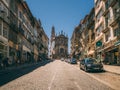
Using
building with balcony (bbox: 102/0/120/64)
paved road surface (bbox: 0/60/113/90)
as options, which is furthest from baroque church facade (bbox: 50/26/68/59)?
paved road surface (bbox: 0/60/113/90)

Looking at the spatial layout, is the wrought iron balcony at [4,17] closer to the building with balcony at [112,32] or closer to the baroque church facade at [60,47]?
the building with balcony at [112,32]

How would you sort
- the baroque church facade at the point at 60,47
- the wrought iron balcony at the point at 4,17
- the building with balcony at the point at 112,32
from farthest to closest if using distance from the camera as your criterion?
1. the baroque church facade at the point at 60,47
2. the building with balcony at the point at 112,32
3. the wrought iron balcony at the point at 4,17

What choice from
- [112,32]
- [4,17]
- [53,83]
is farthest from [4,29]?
[53,83]

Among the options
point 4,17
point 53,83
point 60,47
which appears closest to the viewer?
point 53,83

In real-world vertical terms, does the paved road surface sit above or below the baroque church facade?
below

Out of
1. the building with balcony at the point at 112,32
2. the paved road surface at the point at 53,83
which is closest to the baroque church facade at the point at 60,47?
the building with balcony at the point at 112,32

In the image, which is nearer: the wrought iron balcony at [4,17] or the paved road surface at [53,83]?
the paved road surface at [53,83]

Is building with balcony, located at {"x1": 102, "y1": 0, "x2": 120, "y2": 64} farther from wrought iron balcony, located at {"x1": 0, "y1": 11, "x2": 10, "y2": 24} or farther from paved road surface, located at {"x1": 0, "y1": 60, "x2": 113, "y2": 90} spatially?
wrought iron balcony, located at {"x1": 0, "y1": 11, "x2": 10, "y2": 24}

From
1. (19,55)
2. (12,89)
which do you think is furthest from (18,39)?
(12,89)

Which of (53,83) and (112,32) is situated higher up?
(112,32)

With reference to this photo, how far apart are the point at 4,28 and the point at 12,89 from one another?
22589mm

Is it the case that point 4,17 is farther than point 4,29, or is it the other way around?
point 4,29

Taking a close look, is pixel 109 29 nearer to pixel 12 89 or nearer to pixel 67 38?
pixel 12 89

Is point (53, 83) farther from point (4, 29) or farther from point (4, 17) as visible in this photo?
point (4, 29)
